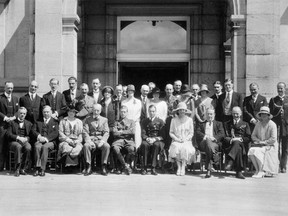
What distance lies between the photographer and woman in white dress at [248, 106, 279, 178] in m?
10.1

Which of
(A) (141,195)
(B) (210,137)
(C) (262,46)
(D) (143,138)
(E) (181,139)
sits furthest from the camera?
(C) (262,46)

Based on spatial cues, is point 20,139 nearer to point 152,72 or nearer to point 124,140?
point 124,140

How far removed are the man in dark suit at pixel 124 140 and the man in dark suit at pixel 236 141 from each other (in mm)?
1855

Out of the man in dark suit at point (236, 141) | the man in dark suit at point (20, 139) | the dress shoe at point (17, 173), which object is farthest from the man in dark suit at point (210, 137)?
the dress shoe at point (17, 173)

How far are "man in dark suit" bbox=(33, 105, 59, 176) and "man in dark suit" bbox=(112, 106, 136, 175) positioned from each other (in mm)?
1198

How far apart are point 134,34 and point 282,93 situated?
615 cm

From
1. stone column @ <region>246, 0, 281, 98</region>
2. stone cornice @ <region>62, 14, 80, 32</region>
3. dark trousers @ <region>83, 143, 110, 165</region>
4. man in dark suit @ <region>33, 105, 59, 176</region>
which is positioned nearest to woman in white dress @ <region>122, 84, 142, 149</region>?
dark trousers @ <region>83, 143, 110, 165</region>

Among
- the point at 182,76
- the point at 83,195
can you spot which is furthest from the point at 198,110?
the point at 182,76

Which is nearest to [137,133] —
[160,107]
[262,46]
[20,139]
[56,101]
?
[160,107]

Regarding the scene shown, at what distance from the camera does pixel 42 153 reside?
1020 centimetres

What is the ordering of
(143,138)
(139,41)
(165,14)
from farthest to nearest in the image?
(139,41), (165,14), (143,138)

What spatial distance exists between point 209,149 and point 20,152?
3.63 metres

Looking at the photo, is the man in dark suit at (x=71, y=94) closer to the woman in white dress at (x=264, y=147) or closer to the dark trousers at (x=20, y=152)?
the dark trousers at (x=20, y=152)

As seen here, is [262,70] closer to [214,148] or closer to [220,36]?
[214,148]
